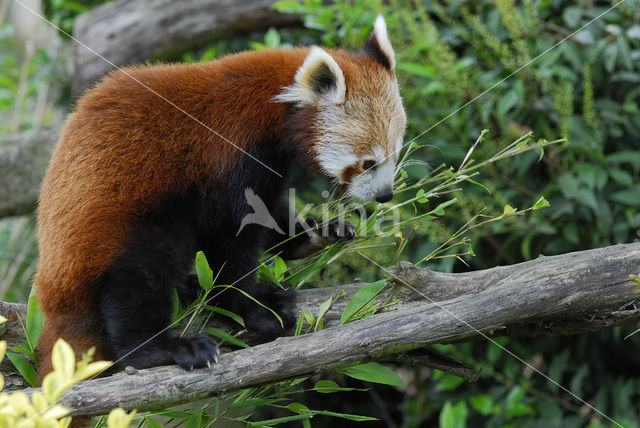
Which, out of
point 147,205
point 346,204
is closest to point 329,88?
point 346,204

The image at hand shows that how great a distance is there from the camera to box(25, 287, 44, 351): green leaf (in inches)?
78.9

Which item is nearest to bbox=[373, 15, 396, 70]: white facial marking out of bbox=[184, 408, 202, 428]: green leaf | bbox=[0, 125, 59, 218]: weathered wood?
bbox=[184, 408, 202, 428]: green leaf

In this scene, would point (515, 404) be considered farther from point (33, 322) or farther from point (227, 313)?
point (33, 322)

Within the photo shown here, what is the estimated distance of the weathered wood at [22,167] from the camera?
4191 millimetres

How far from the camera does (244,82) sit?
2.18m

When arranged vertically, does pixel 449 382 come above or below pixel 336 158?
below

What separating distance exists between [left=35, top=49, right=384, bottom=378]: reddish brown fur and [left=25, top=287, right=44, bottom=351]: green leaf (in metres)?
0.03

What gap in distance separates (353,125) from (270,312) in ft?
2.33

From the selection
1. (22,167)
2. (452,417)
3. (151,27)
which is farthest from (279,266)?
(22,167)

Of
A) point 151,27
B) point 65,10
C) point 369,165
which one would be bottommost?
point 369,165

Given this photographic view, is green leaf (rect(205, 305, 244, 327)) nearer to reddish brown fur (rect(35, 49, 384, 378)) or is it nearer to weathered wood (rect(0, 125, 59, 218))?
reddish brown fur (rect(35, 49, 384, 378))

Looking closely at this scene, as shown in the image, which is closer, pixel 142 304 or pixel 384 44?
pixel 142 304

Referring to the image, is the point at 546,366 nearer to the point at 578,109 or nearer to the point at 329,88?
the point at 578,109

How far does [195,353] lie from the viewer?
5.90 ft
